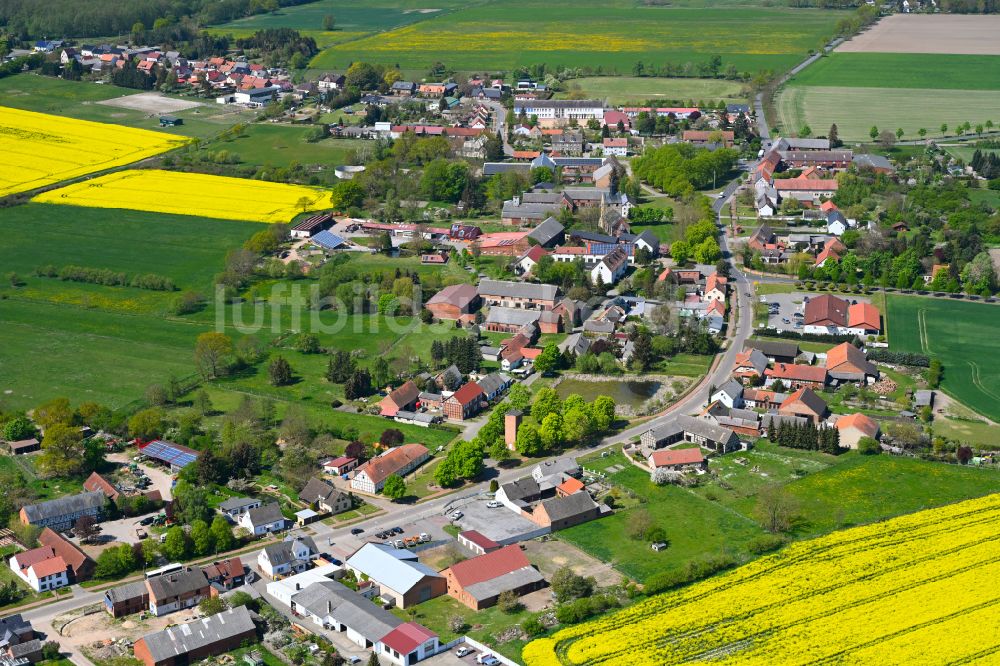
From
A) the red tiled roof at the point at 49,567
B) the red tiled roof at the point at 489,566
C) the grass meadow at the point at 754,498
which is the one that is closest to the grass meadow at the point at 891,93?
the grass meadow at the point at 754,498

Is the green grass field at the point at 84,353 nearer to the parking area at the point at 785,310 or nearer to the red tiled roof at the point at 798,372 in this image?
the red tiled roof at the point at 798,372

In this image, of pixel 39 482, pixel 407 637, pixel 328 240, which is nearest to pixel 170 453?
pixel 39 482

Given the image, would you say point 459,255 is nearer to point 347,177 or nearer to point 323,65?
point 347,177

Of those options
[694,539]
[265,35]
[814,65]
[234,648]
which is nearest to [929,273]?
[694,539]

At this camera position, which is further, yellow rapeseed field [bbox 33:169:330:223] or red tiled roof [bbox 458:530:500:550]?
yellow rapeseed field [bbox 33:169:330:223]

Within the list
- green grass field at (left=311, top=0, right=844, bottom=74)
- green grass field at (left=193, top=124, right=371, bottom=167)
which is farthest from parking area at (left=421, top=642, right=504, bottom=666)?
green grass field at (left=311, top=0, right=844, bottom=74)

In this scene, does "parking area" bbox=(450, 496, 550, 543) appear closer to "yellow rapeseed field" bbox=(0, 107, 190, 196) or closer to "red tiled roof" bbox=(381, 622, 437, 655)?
"red tiled roof" bbox=(381, 622, 437, 655)

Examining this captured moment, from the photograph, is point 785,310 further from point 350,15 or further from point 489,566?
point 350,15
